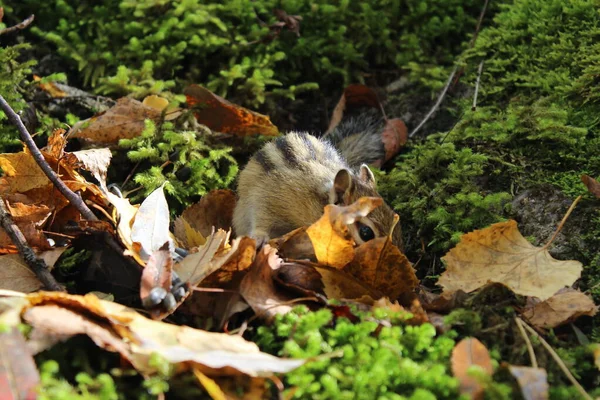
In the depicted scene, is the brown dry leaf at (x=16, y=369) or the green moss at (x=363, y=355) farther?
the green moss at (x=363, y=355)

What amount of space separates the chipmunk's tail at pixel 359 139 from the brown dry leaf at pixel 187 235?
1345mm

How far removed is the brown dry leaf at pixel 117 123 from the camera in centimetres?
334

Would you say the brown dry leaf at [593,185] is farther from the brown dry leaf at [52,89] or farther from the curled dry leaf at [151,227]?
the brown dry leaf at [52,89]

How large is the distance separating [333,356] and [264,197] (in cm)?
181

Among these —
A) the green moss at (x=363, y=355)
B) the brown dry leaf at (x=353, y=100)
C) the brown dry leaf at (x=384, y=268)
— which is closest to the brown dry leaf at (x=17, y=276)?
the green moss at (x=363, y=355)

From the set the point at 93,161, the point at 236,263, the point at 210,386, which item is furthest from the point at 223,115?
the point at 210,386

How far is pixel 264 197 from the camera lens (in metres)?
3.51

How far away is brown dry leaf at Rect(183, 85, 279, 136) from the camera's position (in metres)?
3.64

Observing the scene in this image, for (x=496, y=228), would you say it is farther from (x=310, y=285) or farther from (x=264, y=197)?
(x=264, y=197)

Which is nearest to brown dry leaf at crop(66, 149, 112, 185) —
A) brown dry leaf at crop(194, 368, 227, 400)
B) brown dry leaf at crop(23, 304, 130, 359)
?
brown dry leaf at crop(23, 304, 130, 359)

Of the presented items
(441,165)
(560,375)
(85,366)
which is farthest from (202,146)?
(560,375)

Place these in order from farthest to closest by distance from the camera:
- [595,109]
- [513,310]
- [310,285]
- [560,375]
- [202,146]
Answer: [202,146], [595,109], [310,285], [513,310], [560,375]

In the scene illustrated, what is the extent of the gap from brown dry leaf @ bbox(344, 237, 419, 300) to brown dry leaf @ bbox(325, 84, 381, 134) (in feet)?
6.34

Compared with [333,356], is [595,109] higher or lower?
higher
